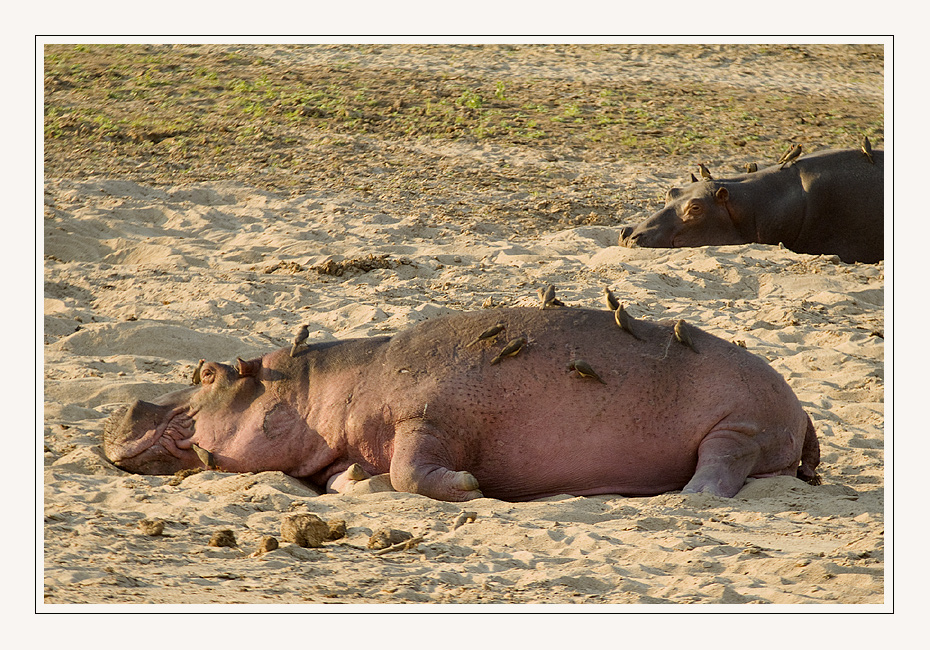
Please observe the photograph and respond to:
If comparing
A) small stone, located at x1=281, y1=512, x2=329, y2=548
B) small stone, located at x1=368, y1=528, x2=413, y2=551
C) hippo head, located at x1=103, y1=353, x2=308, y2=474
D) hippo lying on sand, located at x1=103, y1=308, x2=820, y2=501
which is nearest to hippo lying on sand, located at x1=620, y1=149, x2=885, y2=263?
hippo lying on sand, located at x1=103, y1=308, x2=820, y2=501

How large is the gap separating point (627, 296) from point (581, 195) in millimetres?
3340

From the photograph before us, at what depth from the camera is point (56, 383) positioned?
22.1ft

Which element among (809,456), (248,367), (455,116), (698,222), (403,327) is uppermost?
(455,116)

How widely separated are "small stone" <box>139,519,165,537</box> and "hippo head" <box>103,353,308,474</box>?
3.82 feet

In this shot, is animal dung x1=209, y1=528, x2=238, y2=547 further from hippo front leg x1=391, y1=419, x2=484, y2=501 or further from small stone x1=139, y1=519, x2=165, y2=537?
hippo front leg x1=391, y1=419, x2=484, y2=501

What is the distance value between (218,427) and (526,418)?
1.58 m

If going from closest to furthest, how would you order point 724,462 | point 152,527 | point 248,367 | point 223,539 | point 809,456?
point 223,539
point 152,527
point 724,462
point 809,456
point 248,367

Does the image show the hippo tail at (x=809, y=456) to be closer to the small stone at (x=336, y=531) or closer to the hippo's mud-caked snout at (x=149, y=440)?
the small stone at (x=336, y=531)

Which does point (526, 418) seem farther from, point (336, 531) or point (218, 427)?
point (218, 427)

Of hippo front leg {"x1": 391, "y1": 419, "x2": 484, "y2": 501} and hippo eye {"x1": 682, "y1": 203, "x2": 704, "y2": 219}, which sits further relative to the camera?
hippo eye {"x1": 682, "y1": 203, "x2": 704, "y2": 219}

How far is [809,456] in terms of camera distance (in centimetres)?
585

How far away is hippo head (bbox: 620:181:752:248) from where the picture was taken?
10.3 metres

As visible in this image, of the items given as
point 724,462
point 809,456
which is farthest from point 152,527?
point 809,456

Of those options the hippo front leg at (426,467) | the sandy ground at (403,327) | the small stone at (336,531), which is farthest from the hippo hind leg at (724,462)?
the small stone at (336,531)
